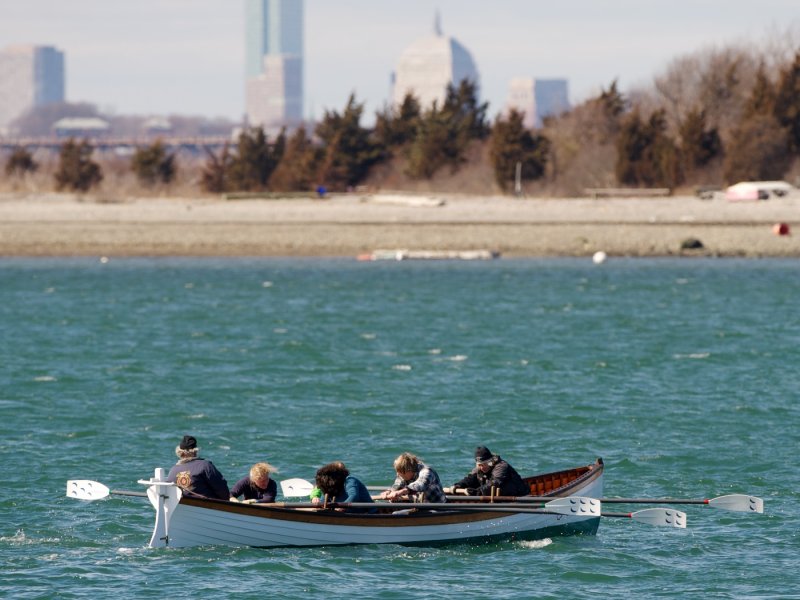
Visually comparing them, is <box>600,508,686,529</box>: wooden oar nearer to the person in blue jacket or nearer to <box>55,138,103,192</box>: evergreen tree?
the person in blue jacket

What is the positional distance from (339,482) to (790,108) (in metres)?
89.7

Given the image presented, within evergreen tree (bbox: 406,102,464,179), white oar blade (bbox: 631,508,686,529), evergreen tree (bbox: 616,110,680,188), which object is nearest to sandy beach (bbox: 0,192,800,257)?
evergreen tree (bbox: 616,110,680,188)

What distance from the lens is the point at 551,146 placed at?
4360 inches

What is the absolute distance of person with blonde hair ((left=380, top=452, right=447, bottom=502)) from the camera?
74.4 ft

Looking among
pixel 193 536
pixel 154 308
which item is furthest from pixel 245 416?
pixel 154 308

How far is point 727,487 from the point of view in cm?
2770

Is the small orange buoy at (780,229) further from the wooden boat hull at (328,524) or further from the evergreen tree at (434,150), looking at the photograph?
the wooden boat hull at (328,524)

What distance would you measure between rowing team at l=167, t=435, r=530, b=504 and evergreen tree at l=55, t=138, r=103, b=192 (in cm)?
9144

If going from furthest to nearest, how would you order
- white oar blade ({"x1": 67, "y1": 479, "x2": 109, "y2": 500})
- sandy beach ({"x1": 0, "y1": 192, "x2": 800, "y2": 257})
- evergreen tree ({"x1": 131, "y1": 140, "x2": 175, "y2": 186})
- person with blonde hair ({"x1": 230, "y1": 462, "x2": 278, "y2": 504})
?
1. evergreen tree ({"x1": 131, "y1": 140, "x2": 175, "y2": 186})
2. sandy beach ({"x1": 0, "y1": 192, "x2": 800, "y2": 257})
3. white oar blade ({"x1": 67, "y1": 479, "x2": 109, "y2": 500})
4. person with blonde hair ({"x1": 230, "y1": 462, "x2": 278, "y2": 504})

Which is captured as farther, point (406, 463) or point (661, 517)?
point (661, 517)

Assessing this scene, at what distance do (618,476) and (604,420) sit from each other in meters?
6.62

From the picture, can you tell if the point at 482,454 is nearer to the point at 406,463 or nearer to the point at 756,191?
the point at 406,463

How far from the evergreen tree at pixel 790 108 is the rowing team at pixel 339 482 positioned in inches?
3402

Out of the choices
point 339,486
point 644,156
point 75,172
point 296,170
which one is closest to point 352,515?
point 339,486
